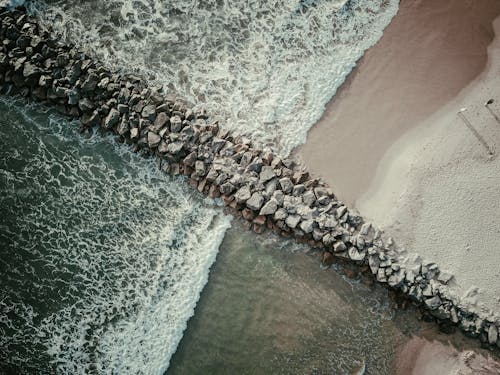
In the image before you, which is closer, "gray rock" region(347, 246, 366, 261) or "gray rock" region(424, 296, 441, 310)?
"gray rock" region(424, 296, 441, 310)

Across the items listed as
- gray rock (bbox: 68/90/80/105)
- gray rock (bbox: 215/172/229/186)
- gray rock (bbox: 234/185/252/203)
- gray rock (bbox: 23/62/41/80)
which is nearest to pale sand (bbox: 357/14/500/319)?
gray rock (bbox: 234/185/252/203)

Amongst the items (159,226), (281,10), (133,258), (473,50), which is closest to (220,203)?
(159,226)

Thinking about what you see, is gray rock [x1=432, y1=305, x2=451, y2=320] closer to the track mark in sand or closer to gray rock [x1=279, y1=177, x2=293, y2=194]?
the track mark in sand

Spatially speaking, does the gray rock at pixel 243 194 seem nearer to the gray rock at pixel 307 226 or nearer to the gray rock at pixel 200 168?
the gray rock at pixel 200 168

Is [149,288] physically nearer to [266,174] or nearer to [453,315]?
[266,174]

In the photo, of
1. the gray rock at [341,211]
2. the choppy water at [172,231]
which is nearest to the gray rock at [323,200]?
the gray rock at [341,211]

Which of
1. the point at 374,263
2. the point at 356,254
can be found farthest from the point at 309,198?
the point at 374,263

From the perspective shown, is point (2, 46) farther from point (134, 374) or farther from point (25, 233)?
point (134, 374)
